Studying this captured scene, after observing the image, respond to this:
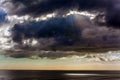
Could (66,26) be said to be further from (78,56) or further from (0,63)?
(0,63)

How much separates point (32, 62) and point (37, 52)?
1.24m

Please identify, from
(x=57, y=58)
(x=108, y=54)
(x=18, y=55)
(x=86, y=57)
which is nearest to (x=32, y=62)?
(x=18, y=55)

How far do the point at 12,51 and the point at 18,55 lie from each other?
81 cm

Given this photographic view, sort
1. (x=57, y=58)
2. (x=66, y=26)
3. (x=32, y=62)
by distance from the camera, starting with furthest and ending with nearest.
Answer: (x=32, y=62) < (x=57, y=58) < (x=66, y=26)

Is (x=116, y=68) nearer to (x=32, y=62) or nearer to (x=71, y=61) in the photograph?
(x=71, y=61)

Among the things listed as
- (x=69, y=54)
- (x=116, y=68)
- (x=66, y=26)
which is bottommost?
(x=116, y=68)

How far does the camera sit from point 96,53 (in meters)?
14.4

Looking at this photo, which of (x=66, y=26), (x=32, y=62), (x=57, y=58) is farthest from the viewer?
(x=32, y=62)

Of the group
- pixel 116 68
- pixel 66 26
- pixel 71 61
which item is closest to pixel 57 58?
pixel 71 61

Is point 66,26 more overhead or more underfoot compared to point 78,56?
more overhead

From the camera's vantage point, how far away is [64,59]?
14.8 metres

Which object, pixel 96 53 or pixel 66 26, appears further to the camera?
pixel 96 53

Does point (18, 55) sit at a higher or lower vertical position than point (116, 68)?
higher

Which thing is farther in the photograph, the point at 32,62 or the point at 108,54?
the point at 32,62
